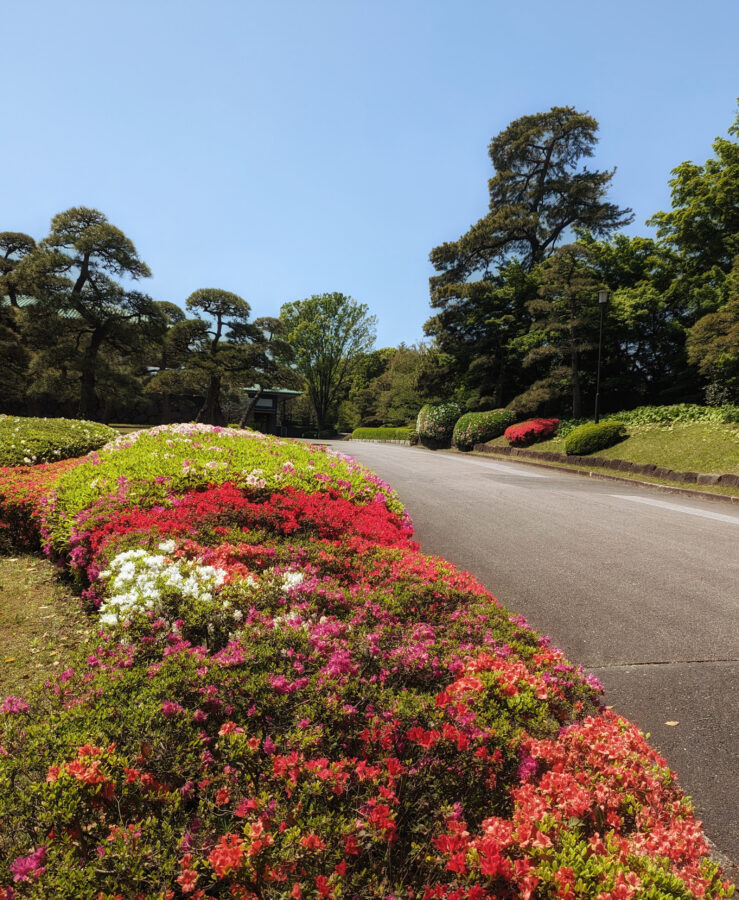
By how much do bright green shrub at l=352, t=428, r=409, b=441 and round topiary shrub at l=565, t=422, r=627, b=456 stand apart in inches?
772

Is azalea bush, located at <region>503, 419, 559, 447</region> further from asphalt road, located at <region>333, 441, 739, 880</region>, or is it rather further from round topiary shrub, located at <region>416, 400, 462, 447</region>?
asphalt road, located at <region>333, 441, 739, 880</region>

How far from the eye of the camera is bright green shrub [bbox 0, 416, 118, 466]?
8.38 m

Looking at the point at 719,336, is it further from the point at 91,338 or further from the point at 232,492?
the point at 91,338

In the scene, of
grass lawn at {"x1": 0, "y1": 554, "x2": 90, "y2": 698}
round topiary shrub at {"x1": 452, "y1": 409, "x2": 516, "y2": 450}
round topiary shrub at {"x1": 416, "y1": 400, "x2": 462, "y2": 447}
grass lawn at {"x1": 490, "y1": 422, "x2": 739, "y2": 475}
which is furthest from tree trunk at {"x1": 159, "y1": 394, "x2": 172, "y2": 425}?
grass lawn at {"x1": 0, "y1": 554, "x2": 90, "y2": 698}

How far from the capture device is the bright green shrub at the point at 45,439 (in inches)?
330

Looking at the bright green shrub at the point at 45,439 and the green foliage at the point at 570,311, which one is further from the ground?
the green foliage at the point at 570,311

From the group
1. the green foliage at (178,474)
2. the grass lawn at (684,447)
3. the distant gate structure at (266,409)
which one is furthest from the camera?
the distant gate structure at (266,409)

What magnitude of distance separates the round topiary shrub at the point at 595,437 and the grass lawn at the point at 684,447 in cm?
28

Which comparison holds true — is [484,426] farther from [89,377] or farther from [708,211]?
[89,377]

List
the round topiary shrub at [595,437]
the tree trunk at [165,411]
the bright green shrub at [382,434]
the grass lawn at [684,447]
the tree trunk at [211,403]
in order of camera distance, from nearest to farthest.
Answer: the grass lawn at [684,447], the round topiary shrub at [595,437], the tree trunk at [211,403], the tree trunk at [165,411], the bright green shrub at [382,434]

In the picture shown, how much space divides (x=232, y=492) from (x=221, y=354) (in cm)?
2453

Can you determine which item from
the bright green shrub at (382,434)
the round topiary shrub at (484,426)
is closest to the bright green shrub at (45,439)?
the round topiary shrub at (484,426)

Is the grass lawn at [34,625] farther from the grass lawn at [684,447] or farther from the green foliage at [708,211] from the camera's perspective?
the green foliage at [708,211]

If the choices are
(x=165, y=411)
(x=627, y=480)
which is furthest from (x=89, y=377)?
(x=627, y=480)
